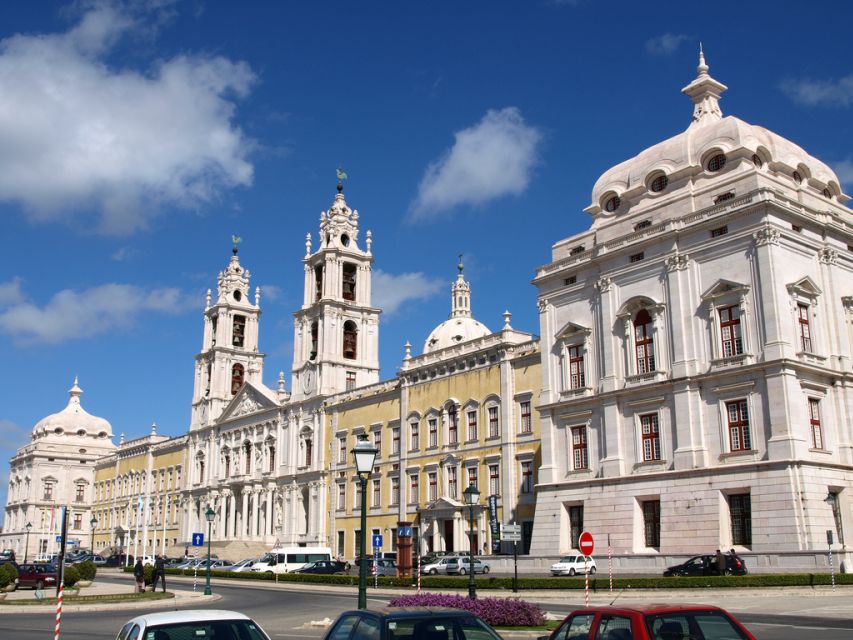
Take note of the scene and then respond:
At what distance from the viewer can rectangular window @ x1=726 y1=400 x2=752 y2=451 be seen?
39438mm

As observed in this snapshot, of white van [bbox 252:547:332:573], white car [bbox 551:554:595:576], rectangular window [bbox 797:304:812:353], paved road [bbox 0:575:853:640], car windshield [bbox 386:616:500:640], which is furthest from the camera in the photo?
white van [bbox 252:547:332:573]

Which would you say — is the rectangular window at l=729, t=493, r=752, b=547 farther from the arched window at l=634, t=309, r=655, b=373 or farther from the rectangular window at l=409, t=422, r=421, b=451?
the rectangular window at l=409, t=422, r=421, b=451

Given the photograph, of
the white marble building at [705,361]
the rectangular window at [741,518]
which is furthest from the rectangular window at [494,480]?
the rectangular window at [741,518]

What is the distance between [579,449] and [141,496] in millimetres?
65423

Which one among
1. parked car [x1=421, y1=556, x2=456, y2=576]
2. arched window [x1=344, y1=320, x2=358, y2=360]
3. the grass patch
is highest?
arched window [x1=344, y1=320, x2=358, y2=360]

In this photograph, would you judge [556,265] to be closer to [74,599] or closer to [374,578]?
[374,578]

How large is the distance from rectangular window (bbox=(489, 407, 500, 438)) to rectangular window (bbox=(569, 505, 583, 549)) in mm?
13251

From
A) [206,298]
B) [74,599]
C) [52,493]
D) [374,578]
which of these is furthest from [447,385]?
[52,493]

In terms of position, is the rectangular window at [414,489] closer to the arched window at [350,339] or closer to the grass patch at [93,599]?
the arched window at [350,339]

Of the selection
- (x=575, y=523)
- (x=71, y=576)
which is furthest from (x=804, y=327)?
(x=71, y=576)

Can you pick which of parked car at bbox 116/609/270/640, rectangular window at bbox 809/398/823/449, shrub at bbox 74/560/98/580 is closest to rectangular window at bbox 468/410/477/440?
shrub at bbox 74/560/98/580

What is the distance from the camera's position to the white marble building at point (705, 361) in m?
38.5

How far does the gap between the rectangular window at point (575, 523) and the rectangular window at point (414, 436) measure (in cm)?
2104

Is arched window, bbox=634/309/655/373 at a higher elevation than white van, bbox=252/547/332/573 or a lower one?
higher
